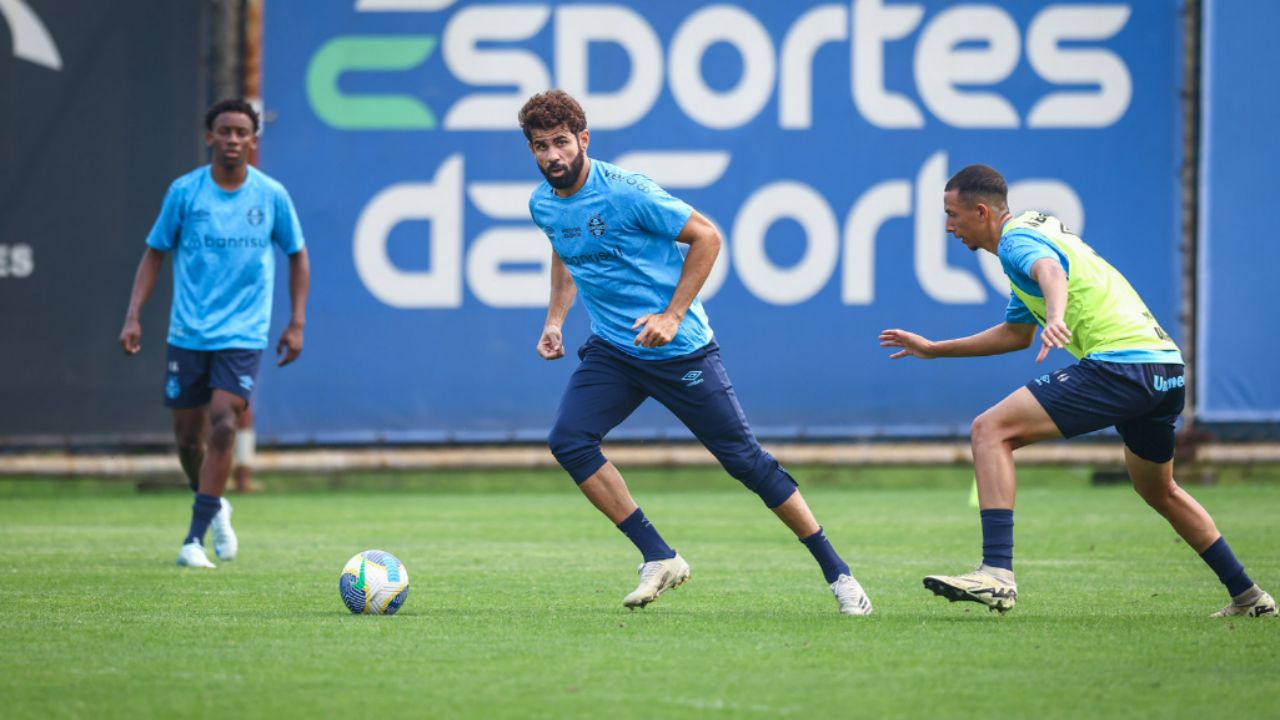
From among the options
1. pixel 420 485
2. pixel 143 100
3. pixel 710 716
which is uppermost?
pixel 143 100

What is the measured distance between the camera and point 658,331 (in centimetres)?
738

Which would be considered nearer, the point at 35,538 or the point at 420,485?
the point at 35,538

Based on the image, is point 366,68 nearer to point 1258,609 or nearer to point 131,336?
point 131,336

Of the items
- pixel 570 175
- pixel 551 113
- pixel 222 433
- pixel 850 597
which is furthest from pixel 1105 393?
pixel 222 433

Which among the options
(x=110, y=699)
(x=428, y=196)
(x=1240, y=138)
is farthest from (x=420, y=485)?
(x=110, y=699)

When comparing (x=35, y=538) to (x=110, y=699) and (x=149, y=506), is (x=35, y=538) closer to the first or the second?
(x=149, y=506)

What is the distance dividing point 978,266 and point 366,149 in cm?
606

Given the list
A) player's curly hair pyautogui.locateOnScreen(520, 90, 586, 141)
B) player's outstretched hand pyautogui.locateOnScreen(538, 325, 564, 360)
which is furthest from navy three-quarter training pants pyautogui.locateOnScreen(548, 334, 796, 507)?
player's curly hair pyautogui.locateOnScreen(520, 90, 586, 141)

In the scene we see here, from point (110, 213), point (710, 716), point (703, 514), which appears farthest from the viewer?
point (110, 213)

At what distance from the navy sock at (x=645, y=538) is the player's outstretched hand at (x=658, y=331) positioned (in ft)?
2.74

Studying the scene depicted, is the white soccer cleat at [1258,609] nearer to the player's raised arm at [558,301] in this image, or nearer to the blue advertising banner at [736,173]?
the player's raised arm at [558,301]

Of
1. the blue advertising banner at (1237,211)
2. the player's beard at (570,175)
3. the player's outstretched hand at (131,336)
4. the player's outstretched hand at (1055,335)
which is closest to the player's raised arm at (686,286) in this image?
the player's beard at (570,175)

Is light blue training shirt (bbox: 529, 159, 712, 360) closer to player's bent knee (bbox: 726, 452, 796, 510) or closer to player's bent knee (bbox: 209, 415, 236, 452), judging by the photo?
player's bent knee (bbox: 726, 452, 796, 510)

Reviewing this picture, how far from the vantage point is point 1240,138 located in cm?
1753
